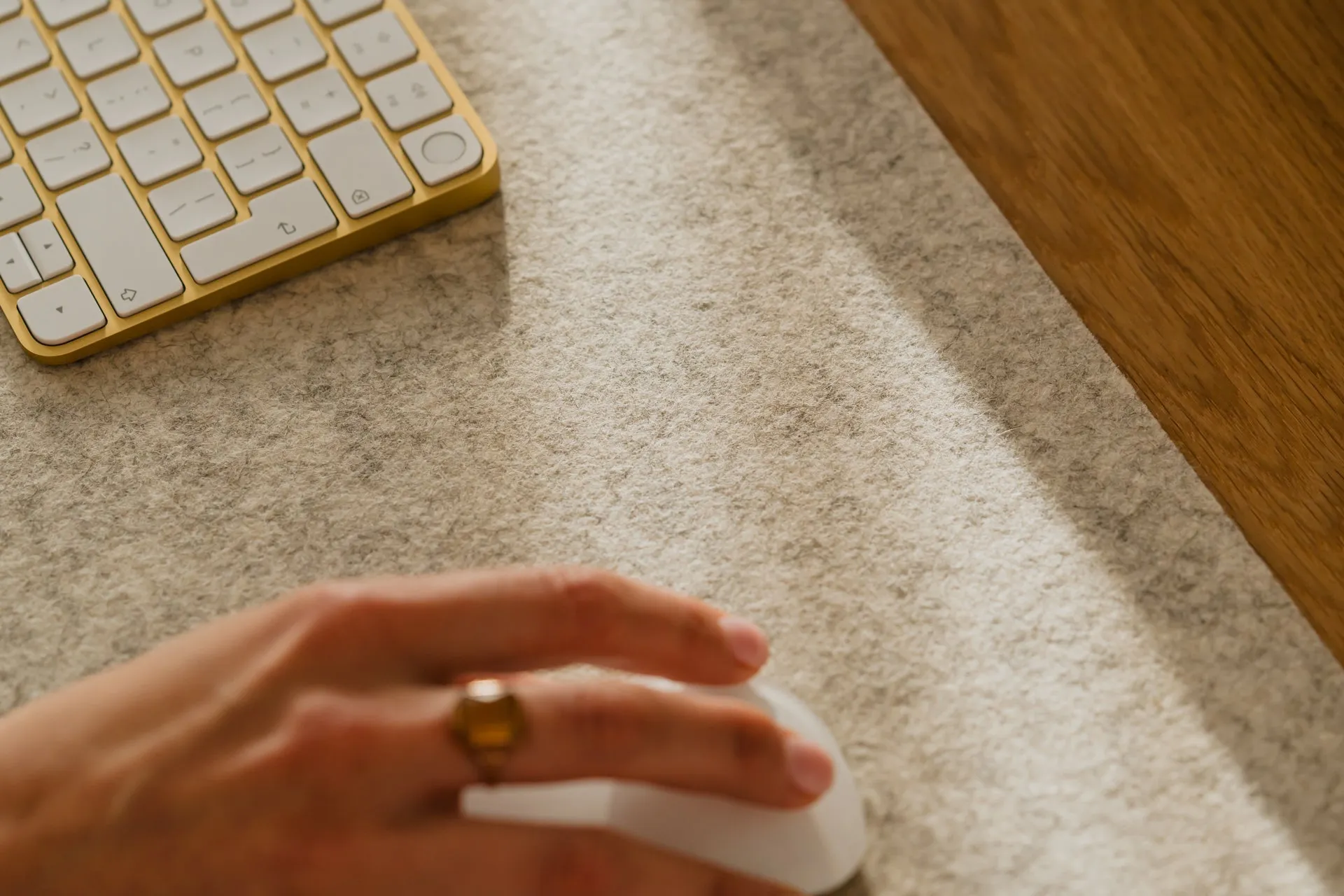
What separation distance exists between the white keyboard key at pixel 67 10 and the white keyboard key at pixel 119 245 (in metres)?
0.08

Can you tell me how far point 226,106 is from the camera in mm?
478

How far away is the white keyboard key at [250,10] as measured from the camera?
0.50 m

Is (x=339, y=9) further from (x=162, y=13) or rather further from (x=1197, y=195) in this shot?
(x=1197, y=195)

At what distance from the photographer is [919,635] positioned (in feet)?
1.28

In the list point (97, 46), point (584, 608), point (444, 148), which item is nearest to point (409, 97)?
point (444, 148)

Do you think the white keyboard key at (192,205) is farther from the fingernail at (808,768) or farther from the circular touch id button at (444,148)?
the fingernail at (808,768)

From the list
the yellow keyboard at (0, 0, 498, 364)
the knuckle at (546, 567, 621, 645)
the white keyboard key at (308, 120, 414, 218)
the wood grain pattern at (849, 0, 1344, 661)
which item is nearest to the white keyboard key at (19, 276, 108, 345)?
the yellow keyboard at (0, 0, 498, 364)

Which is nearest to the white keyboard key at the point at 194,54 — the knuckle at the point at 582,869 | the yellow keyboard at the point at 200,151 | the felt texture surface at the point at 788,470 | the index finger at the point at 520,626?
the yellow keyboard at the point at 200,151

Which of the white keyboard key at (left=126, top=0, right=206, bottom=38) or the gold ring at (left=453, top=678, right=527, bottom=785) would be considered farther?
the white keyboard key at (left=126, top=0, right=206, bottom=38)

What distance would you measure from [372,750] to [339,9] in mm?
319

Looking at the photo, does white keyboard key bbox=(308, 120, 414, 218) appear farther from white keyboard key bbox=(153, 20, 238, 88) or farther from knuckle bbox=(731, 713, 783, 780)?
knuckle bbox=(731, 713, 783, 780)

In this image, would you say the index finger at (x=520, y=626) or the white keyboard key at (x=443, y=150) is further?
the white keyboard key at (x=443, y=150)

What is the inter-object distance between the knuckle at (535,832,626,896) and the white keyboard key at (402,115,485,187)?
262 mm

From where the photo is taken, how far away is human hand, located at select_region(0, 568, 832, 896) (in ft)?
1.10
